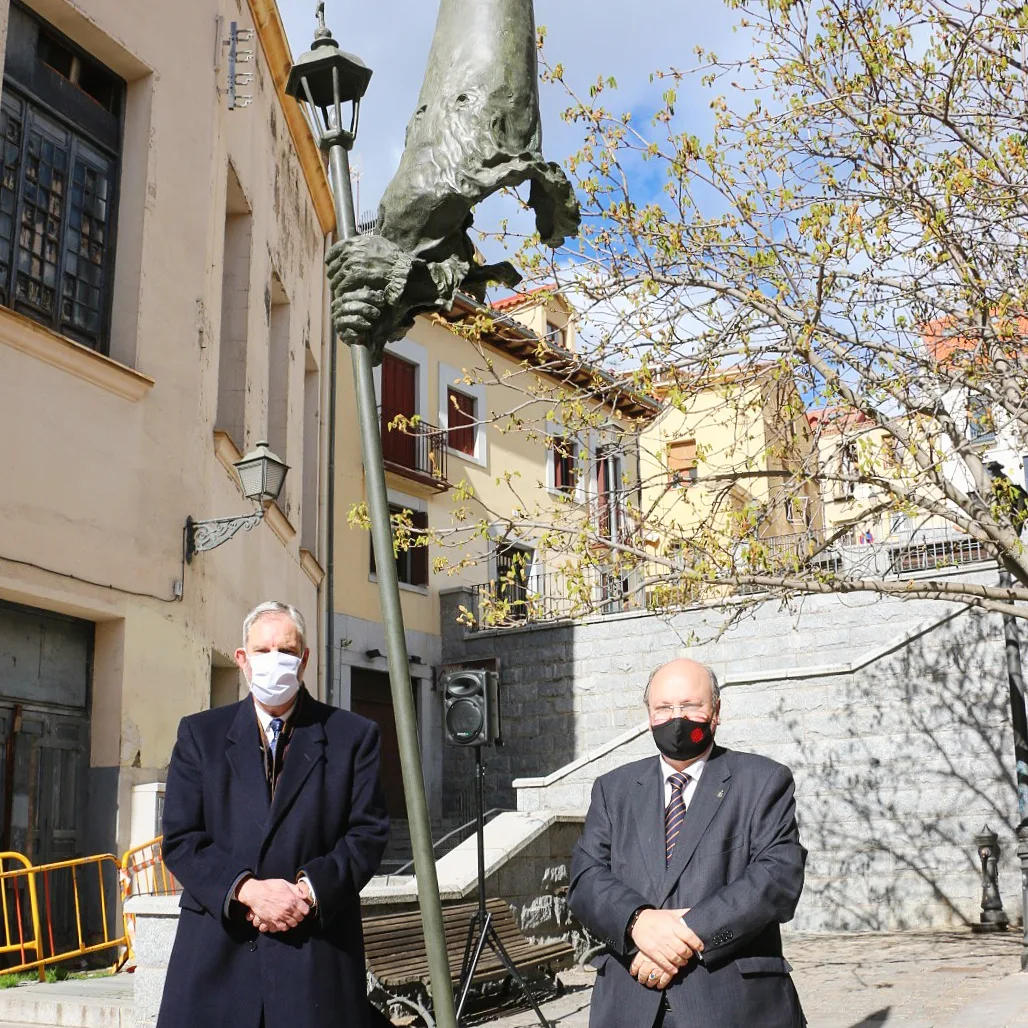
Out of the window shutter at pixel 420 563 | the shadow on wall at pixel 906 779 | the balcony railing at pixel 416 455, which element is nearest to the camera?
the shadow on wall at pixel 906 779

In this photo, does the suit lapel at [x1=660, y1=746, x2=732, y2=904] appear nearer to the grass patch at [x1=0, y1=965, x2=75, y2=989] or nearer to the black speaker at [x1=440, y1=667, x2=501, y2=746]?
the black speaker at [x1=440, y1=667, x2=501, y2=746]

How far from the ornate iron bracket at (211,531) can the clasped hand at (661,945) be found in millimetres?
8051

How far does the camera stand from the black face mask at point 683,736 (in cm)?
363

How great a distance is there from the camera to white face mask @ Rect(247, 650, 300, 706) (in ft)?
11.8

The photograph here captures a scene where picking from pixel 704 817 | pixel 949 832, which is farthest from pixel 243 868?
pixel 949 832

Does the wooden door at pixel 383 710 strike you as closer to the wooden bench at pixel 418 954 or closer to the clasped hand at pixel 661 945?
the wooden bench at pixel 418 954

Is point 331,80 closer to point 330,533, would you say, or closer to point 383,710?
point 330,533

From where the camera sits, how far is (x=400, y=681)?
7.91 feet

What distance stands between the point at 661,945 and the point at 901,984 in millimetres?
7582

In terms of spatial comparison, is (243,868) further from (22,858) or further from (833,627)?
(833,627)

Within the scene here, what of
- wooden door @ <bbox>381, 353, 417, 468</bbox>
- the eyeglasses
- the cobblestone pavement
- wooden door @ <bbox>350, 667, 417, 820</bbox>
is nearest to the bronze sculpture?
the eyeglasses

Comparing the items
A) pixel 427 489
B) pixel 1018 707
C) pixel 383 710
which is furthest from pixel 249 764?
pixel 427 489

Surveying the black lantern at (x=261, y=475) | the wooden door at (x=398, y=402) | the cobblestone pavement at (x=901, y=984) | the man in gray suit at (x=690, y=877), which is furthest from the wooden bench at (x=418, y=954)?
the wooden door at (x=398, y=402)

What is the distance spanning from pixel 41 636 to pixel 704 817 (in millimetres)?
7468
